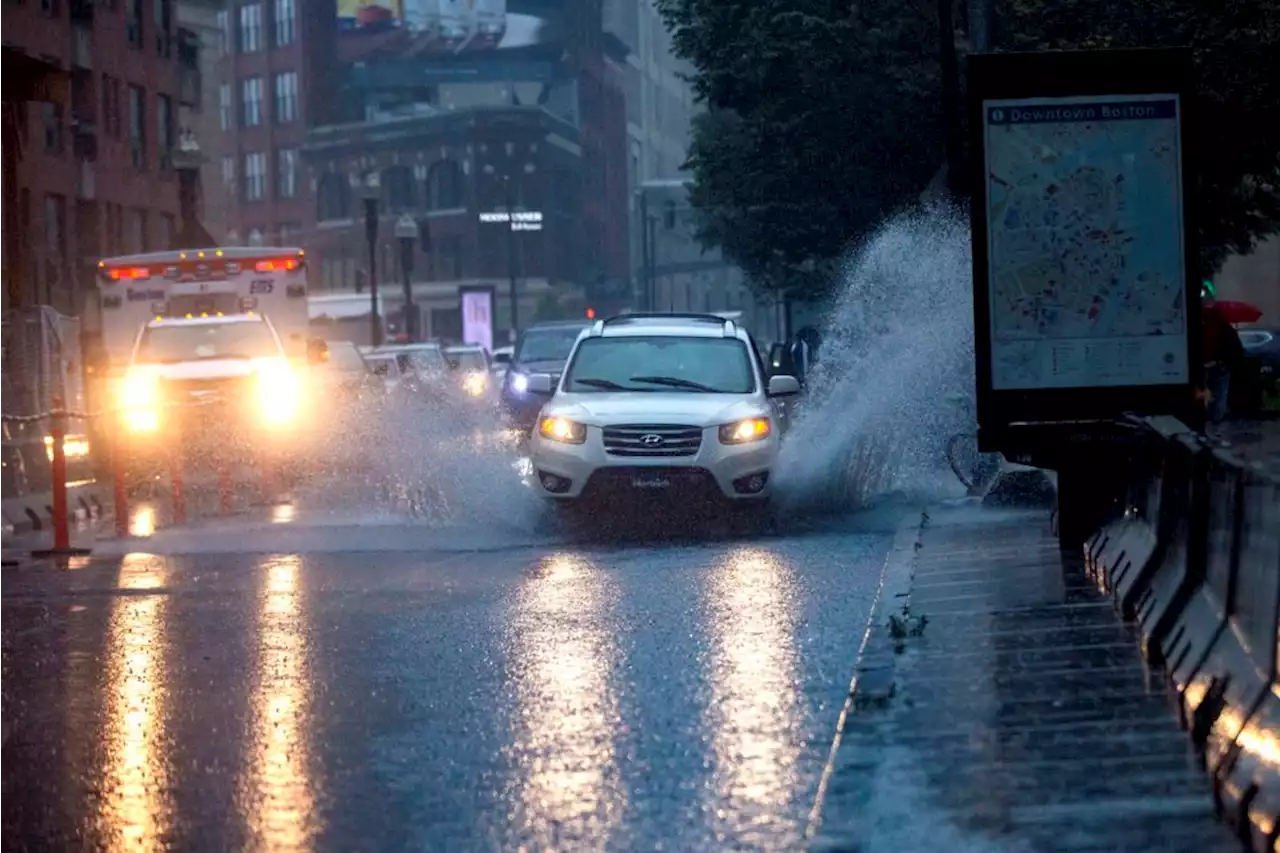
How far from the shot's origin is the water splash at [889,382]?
20391mm

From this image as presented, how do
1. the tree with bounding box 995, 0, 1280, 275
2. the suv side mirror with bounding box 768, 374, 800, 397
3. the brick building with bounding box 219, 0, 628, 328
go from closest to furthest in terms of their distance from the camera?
the suv side mirror with bounding box 768, 374, 800, 397, the tree with bounding box 995, 0, 1280, 275, the brick building with bounding box 219, 0, 628, 328

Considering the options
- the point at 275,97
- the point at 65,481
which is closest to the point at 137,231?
the point at 65,481

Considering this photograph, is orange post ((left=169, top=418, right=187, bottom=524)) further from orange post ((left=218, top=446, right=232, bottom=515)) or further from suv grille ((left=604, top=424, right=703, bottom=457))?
suv grille ((left=604, top=424, right=703, bottom=457))

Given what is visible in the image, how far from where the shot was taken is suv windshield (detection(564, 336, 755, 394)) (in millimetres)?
19828

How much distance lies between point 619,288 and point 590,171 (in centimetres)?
621

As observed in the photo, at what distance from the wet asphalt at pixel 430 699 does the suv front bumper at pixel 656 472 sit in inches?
59.1

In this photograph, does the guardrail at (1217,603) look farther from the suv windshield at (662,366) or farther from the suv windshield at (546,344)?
the suv windshield at (546,344)

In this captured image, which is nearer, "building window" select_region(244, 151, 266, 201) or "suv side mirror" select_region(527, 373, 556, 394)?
"suv side mirror" select_region(527, 373, 556, 394)

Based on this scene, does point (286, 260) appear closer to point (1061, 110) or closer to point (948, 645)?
point (1061, 110)

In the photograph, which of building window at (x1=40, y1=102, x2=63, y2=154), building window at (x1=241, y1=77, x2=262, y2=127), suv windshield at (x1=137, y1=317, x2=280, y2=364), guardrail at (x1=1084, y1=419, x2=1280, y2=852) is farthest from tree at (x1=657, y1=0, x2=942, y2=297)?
building window at (x1=241, y1=77, x2=262, y2=127)

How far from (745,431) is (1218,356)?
31.7 feet

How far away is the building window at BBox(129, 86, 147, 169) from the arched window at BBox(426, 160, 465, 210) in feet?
142

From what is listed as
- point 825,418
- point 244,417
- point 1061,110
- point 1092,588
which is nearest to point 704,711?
point 1092,588

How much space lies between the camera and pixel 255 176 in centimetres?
11425
